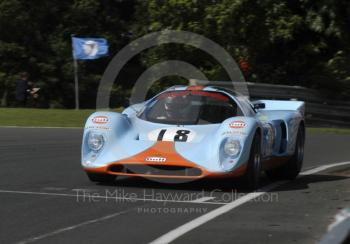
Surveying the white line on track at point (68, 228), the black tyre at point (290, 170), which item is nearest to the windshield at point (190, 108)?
the black tyre at point (290, 170)

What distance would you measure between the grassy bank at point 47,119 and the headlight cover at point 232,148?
Result: 1147 cm

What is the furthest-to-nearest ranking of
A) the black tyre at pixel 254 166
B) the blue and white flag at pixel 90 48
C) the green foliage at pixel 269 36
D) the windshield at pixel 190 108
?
the blue and white flag at pixel 90 48, the green foliage at pixel 269 36, the windshield at pixel 190 108, the black tyre at pixel 254 166

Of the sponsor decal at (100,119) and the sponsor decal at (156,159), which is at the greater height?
the sponsor decal at (100,119)

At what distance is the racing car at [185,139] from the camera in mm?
8461

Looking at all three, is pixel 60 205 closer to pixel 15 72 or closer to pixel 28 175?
pixel 28 175

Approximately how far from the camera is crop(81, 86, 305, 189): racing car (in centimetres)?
846

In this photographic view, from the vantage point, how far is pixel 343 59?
2439cm

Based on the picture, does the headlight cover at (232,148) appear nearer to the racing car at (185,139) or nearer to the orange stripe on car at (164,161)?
the racing car at (185,139)

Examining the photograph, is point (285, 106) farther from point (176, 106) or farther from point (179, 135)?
point (179, 135)

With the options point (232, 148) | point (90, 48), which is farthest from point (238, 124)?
point (90, 48)

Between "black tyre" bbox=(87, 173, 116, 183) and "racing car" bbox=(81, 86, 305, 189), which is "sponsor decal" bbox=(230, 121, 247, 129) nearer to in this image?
"racing car" bbox=(81, 86, 305, 189)

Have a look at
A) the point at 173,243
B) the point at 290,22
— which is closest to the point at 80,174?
the point at 173,243

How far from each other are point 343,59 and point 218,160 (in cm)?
1691

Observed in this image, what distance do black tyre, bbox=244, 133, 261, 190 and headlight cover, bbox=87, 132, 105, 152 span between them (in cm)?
176
